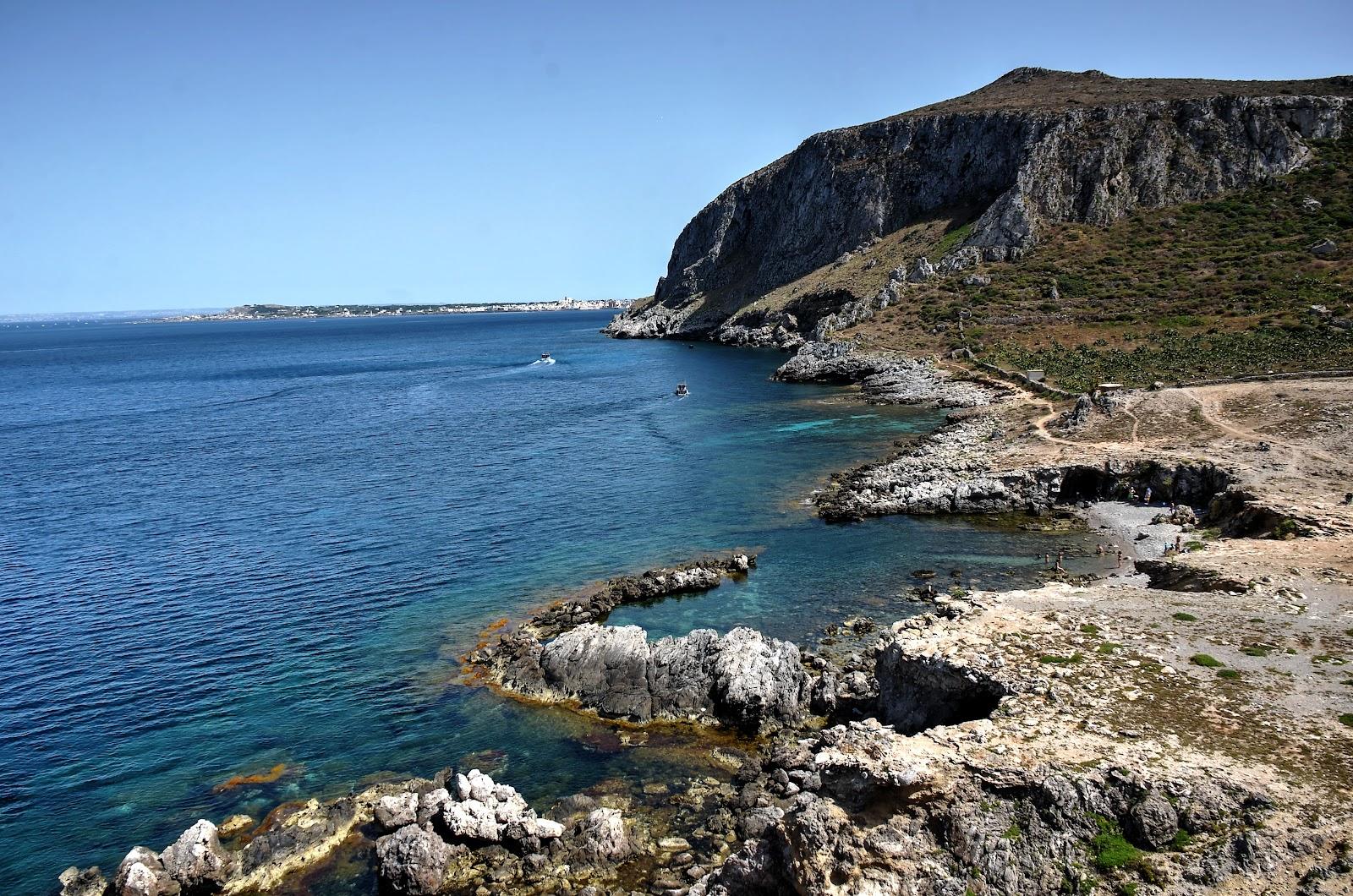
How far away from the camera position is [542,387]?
126 metres

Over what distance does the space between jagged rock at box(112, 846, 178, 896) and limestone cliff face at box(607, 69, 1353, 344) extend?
125m

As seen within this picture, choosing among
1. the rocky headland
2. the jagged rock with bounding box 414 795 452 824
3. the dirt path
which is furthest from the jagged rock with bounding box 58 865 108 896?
the dirt path

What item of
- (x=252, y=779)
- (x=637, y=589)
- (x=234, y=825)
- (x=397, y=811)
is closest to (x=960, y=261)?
(x=637, y=589)

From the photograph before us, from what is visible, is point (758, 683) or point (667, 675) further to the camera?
point (667, 675)

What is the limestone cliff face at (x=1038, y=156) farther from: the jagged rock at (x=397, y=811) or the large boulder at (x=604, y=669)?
the jagged rock at (x=397, y=811)

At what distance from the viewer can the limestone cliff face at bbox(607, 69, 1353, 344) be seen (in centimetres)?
11638

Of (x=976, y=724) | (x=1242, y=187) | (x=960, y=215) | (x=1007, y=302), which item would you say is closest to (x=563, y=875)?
(x=976, y=724)

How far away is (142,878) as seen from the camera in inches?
845

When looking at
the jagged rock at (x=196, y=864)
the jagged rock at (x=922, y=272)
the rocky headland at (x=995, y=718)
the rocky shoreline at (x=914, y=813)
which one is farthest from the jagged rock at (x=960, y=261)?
the jagged rock at (x=196, y=864)

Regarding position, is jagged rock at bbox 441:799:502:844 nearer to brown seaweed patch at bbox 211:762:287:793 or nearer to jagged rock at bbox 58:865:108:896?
brown seaweed patch at bbox 211:762:287:793

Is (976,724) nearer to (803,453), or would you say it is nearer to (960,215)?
(803,453)

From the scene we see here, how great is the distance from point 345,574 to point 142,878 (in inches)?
967

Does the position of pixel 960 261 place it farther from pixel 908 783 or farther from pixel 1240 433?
pixel 908 783

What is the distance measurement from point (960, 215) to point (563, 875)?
14379 cm
